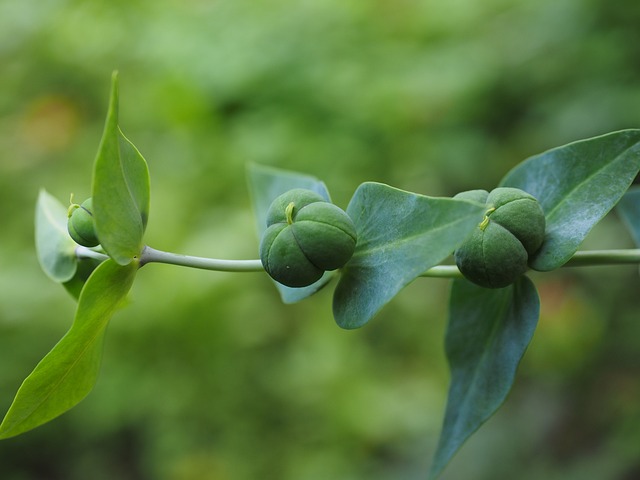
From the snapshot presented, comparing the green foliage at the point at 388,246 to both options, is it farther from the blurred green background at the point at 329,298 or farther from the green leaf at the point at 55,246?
the blurred green background at the point at 329,298

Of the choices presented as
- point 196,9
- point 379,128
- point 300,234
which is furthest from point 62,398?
point 196,9

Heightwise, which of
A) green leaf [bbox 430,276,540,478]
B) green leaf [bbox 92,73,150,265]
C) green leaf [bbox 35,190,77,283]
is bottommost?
green leaf [bbox 430,276,540,478]

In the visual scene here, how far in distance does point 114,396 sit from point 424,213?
1.93 meters

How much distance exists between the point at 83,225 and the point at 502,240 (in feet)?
1.10

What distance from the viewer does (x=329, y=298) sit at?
2.30 metres

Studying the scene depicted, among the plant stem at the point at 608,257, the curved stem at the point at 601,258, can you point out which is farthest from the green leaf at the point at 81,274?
the plant stem at the point at 608,257

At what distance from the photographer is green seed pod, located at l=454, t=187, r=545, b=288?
1.79 feet

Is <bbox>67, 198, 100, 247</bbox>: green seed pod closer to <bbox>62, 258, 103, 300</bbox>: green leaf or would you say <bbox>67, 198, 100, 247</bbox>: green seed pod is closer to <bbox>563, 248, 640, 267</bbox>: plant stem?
<bbox>62, 258, 103, 300</bbox>: green leaf

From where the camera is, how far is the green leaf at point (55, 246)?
0.69 meters

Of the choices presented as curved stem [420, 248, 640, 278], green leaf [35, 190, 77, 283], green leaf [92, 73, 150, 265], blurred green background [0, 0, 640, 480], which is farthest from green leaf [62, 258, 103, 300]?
blurred green background [0, 0, 640, 480]

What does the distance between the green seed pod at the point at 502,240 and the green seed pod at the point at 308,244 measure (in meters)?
0.09

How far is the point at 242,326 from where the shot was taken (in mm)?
2273

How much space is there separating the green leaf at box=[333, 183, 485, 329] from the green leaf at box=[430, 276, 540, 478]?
6.1 inches

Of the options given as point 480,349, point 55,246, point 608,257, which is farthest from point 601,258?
point 55,246
